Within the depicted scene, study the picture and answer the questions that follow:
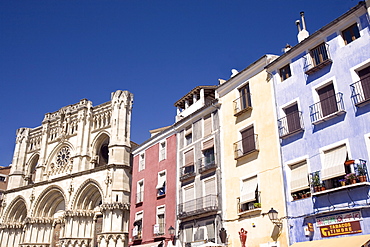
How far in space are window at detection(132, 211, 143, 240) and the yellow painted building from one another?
10134 millimetres

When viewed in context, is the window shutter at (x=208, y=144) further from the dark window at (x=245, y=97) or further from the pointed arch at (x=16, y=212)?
the pointed arch at (x=16, y=212)

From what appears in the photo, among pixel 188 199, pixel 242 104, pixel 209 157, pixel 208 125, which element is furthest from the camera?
pixel 208 125

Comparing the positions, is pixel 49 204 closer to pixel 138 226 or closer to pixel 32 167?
pixel 32 167

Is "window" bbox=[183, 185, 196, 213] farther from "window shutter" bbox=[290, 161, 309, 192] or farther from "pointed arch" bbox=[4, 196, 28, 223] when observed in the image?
"pointed arch" bbox=[4, 196, 28, 223]

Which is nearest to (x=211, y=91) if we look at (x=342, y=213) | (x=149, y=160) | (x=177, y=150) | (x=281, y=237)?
(x=177, y=150)

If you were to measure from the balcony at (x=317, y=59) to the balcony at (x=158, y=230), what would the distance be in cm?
1504

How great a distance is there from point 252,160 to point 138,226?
1337 centimetres

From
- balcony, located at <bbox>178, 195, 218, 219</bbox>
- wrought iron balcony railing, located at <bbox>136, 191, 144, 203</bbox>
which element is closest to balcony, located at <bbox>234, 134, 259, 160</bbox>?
balcony, located at <bbox>178, 195, 218, 219</bbox>

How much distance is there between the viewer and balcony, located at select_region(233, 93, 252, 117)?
22.1 metres

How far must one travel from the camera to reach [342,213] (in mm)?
15055

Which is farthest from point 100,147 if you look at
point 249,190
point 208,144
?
point 249,190

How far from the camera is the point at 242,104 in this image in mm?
22734

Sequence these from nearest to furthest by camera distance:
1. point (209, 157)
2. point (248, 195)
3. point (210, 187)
Result: point (248, 195)
point (210, 187)
point (209, 157)

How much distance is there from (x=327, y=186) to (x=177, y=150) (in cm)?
1364
